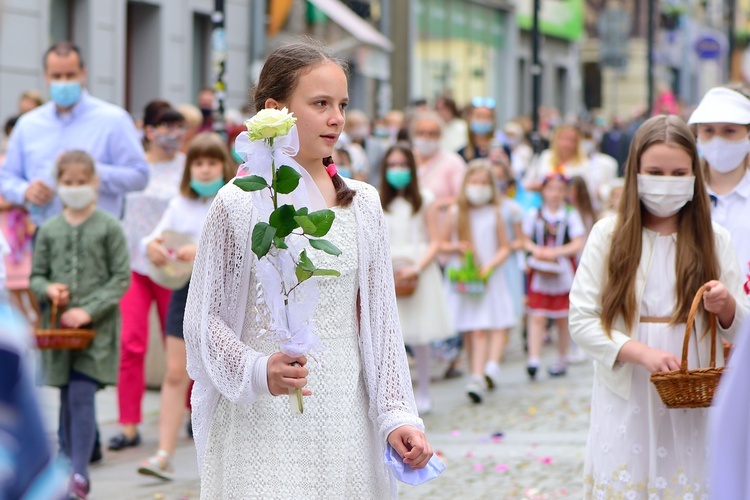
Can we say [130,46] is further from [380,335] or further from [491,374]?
[380,335]

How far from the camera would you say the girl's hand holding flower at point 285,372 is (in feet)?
11.9

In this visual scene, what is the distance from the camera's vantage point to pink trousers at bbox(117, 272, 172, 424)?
8.70 metres

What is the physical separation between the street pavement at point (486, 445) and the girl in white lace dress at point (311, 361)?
141 inches

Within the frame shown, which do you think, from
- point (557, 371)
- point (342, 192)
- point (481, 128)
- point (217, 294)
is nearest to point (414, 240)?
point (557, 371)

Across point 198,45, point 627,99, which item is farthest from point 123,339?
point 627,99

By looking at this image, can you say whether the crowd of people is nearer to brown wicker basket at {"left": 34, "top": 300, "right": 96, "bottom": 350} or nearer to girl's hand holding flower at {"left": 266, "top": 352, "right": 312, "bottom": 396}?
girl's hand holding flower at {"left": 266, "top": 352, "right": 312, "bottom": 396}

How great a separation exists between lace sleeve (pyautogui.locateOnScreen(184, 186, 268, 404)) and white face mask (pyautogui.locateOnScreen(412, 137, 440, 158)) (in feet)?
30.0

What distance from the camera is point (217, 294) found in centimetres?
388

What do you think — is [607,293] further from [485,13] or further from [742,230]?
[485,13]

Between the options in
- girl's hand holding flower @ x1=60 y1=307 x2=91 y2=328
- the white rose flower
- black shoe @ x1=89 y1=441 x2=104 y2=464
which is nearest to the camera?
Answer: the white rose flower

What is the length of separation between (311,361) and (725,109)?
9.27 ft

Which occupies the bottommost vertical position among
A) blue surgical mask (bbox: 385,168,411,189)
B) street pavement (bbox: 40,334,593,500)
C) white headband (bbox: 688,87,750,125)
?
street pavement (bbox: 40,334,593,500)

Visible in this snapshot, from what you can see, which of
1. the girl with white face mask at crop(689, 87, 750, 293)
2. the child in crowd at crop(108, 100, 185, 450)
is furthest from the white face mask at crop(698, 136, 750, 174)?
the child in crowd at crop(108, 100, 185, 450)

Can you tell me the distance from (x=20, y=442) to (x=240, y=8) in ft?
73.8
